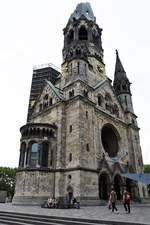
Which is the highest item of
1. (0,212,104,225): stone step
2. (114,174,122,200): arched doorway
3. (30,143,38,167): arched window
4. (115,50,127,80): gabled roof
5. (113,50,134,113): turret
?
(115,50,127,80): gabled roof

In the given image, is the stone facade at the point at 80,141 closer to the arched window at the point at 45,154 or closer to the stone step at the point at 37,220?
the arched window at the point at 45,154

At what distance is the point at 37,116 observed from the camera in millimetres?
34750

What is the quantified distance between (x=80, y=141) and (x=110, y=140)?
1216cm

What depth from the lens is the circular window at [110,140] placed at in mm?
34812

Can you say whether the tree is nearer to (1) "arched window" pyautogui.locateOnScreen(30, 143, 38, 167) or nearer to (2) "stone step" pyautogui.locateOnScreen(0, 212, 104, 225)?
(1) "arched window" pyautogui.locateOnScreen(30, 143, 38, 167)

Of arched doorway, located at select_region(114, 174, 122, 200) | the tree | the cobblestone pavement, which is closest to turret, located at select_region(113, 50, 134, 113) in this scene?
arched doorway, located at select_region(114, 174, 122, 200)

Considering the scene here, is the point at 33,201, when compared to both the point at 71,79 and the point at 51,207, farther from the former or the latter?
the point at 71,79

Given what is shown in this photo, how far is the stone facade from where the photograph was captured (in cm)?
2470

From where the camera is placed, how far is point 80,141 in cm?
2558

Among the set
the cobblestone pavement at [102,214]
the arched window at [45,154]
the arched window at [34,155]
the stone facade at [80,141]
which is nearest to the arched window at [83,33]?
the stone facade at [80,141]

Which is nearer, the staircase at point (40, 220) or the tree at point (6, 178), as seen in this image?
the staircase at point (40, 220)

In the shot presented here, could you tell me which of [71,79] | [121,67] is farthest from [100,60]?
[71,79]

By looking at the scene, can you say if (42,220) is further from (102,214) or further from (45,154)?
(45,154)

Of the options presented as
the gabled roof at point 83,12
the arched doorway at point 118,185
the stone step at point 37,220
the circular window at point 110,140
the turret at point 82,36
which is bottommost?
the stone step at point 37,220
